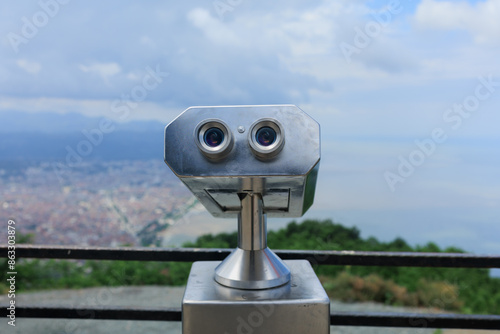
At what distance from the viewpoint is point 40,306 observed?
1472 millimetres

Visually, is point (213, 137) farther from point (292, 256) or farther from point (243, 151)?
point (292, 256)

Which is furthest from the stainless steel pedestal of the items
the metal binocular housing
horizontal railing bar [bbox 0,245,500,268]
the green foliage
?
the green foliage

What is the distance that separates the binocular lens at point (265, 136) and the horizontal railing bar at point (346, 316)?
32.1 inches

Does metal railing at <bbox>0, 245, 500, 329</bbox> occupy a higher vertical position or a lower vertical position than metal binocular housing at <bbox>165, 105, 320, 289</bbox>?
lower

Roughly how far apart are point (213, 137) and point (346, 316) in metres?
0.90

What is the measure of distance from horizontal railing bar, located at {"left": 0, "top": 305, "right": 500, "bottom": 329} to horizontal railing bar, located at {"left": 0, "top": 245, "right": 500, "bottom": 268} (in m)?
0.17

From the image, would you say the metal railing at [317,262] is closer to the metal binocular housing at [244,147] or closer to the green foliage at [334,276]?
the metal binocular housing at [244,147]

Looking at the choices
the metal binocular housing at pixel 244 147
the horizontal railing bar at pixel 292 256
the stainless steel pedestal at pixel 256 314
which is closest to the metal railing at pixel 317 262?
the horizontal railing bar at pixel 292 256

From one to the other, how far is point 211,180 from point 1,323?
2.18 m

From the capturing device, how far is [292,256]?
144 centimetres

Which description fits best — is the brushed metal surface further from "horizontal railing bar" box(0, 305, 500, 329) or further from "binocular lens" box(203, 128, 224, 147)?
"horizontal railing bar" box(0, 305, 500, 329)

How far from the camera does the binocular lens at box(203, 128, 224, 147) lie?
824mm

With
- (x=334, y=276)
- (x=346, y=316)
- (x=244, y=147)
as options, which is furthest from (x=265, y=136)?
(x=334, y=276)

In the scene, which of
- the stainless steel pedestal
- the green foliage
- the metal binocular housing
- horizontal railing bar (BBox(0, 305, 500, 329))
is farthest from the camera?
the green foliage
